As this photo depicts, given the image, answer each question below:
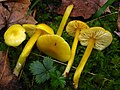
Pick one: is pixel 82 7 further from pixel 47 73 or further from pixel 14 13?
pixel 47 73

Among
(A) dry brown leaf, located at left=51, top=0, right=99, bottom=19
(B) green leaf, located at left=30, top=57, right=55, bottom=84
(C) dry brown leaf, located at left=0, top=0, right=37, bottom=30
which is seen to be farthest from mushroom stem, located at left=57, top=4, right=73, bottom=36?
A: (B) green leaf, located at left=30, top=57, right=55, bottom=84

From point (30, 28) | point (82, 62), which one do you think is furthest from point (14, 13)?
point (82, 62)

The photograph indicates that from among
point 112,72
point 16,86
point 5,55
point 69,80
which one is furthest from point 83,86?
point 5,55

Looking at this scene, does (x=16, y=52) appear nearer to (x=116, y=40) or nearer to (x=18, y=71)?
(x=18, y=71)

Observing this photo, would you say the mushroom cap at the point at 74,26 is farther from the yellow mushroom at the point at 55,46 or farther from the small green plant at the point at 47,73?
the small green plant at the point at 47,73

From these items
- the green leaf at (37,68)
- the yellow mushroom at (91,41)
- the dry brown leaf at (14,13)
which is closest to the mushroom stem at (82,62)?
the yellow mushroom at (91,41)
